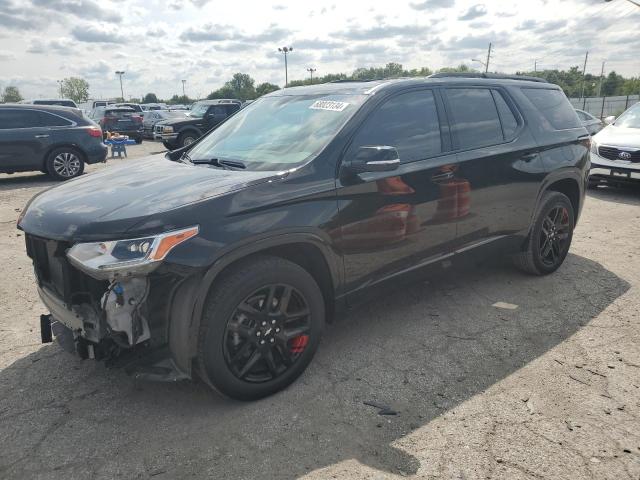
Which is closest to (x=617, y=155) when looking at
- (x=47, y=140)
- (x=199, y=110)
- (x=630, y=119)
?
(x=630, y=119)

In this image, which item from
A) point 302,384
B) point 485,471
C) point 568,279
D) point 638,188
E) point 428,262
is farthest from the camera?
point 638,188

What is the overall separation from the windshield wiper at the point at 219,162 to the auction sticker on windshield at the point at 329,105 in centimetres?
70

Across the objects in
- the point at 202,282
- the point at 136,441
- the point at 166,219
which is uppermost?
the point at 166,219

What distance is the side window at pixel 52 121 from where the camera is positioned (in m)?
10.8

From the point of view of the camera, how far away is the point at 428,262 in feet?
12.0

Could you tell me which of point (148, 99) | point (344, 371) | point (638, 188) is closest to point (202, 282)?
point (344, 371)

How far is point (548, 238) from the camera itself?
4715mm

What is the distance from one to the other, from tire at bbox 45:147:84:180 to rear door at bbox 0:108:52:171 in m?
0.19

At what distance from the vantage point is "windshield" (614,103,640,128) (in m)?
9.41

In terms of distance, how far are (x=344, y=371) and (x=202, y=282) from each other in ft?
4.00

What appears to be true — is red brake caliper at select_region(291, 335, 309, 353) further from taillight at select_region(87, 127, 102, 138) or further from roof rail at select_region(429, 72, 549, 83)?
taillight at select_region(87, 127, 102, 138)

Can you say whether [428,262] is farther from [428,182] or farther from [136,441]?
[136,441]

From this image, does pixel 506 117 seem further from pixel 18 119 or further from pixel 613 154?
pixel 18 119

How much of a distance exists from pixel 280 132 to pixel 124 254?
1491mm
